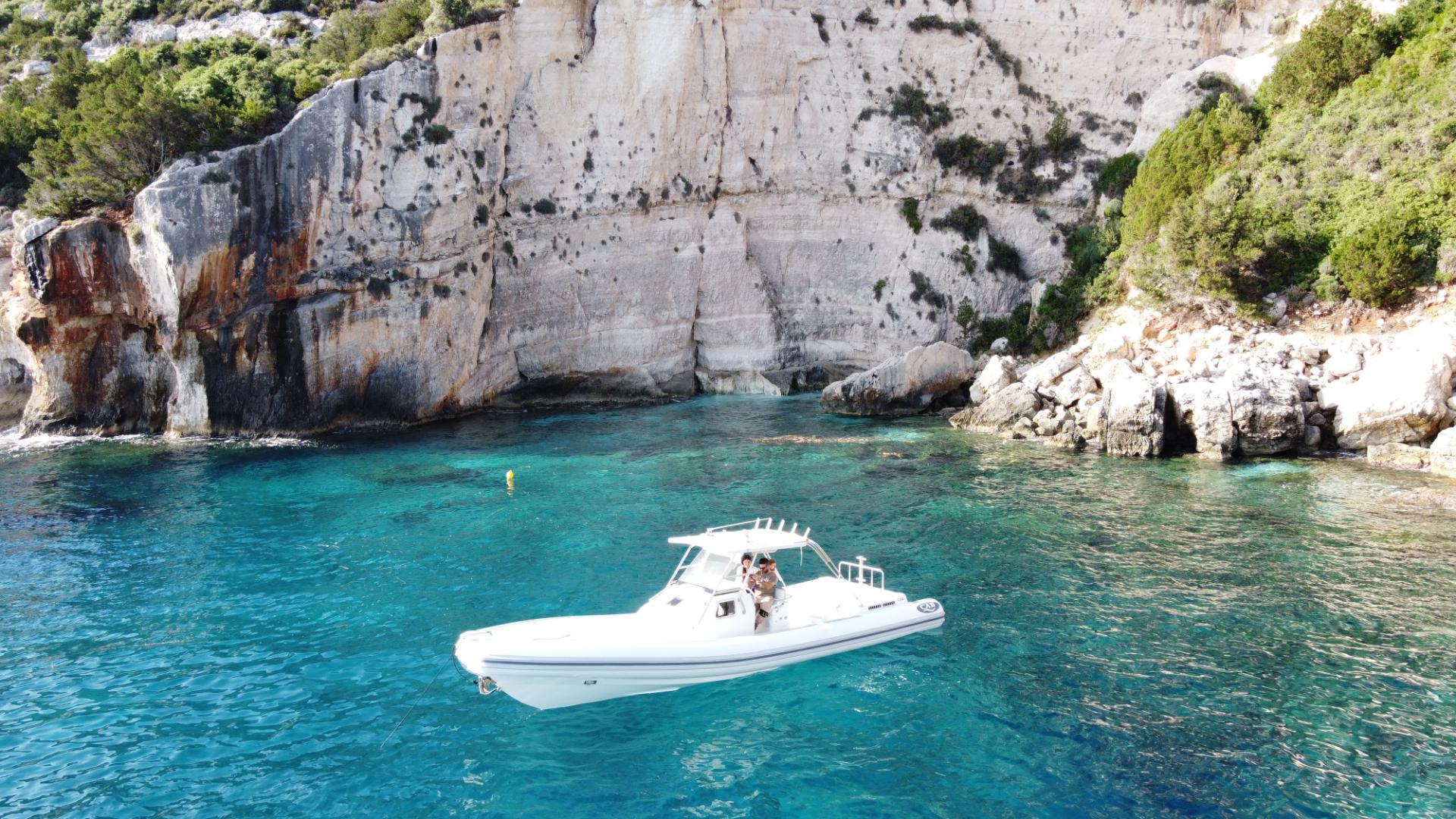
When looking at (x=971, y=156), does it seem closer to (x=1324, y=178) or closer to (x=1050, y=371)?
(x=1324, y=178)

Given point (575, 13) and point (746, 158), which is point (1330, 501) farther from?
point (575, 13)

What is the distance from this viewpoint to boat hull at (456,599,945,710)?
12.2m

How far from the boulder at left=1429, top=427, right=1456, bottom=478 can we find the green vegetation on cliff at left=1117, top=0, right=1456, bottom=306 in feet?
22.3

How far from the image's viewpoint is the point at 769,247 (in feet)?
147

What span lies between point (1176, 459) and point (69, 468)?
33062 millimetres

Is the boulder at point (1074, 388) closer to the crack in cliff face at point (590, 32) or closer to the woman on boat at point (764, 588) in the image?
the woman on boat at point (764, 588)

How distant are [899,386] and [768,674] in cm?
2416

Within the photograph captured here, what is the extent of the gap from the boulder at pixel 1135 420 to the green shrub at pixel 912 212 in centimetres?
1861

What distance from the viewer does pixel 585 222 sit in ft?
136

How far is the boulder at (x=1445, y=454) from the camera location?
2352 centimetres

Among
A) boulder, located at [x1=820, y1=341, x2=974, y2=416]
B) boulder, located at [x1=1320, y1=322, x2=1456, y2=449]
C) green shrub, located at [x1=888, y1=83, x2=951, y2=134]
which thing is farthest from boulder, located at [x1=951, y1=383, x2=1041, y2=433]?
green shrub, located at [x1=888, y1=83, x2=951, y2=134]

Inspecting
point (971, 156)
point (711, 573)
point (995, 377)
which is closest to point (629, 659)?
point (711, 573)

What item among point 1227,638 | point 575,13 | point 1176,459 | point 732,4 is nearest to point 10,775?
point 1227,638

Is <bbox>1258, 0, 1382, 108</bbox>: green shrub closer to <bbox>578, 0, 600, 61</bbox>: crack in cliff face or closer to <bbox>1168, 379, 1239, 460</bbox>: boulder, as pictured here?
<bbox>1168, 379, 1239, 460</bbox>: boulder
